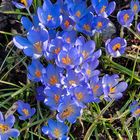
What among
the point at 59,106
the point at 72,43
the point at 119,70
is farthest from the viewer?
the point at 119,70

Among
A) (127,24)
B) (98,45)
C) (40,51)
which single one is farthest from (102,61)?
(40,51)

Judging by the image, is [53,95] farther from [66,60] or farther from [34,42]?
[34,42]

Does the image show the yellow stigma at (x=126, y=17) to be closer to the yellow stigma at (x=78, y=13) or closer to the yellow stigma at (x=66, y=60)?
the yellow stigma at (x=78, y=13)

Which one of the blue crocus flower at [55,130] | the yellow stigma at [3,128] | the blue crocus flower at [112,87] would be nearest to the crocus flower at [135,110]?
the blue crocus flower at [112,87]

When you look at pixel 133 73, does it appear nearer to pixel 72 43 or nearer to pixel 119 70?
pixel 119 70

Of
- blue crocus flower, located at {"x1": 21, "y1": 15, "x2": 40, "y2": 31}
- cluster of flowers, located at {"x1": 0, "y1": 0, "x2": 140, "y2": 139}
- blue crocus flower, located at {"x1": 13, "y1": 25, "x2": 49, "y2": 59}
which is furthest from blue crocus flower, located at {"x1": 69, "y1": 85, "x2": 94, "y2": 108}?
blue crocus flower, located at {"x1": 21, "y1": 15, "x2": 40, "y2": 31}

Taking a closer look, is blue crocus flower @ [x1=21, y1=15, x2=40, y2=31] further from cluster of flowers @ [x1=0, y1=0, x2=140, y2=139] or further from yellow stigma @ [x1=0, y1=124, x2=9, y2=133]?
yellow stigma @ [x1=0, y1=124, x2=9, y2=133]
